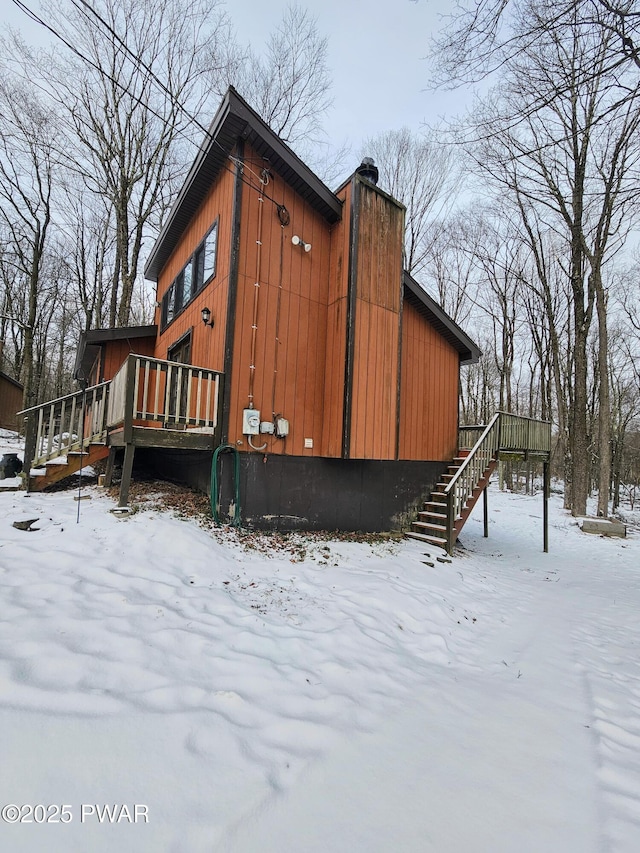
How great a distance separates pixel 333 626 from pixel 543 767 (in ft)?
5.73

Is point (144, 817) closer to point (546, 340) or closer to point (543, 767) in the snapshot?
point (543, 767)

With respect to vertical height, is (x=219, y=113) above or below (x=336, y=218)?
above

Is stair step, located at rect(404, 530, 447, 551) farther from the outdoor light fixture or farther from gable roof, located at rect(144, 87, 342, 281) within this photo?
gable roof, located at rect(144, 87, 342, 281)

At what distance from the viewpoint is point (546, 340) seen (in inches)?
791

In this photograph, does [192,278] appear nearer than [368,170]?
No

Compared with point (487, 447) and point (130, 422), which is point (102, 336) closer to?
point (130, 422)

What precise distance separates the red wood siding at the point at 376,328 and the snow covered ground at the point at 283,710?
2.76 m

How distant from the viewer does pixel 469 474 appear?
827 centimetres

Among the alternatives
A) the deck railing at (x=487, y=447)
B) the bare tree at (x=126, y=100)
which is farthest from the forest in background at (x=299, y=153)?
the deck railing at (x=487, y=447)

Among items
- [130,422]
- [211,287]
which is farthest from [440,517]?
[211,287]

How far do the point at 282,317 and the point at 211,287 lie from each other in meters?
1.48

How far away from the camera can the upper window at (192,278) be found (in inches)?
286

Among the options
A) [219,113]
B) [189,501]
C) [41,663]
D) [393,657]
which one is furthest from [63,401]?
[393,657]

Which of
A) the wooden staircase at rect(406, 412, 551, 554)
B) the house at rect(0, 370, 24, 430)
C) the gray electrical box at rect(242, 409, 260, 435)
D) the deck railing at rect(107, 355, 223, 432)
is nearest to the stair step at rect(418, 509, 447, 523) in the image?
the wooden staircase at rect(406, 412, 551, 554)
